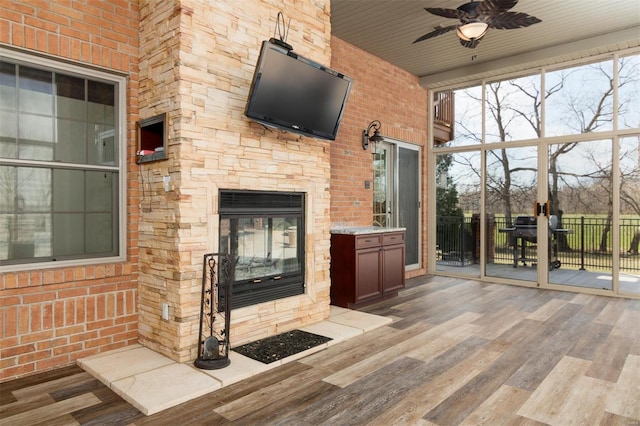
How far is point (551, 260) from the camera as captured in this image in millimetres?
5828

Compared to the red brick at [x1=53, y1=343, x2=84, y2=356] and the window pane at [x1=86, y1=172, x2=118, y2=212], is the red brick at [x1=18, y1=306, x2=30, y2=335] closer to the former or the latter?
the red brick at [x1=53, y1=343, x2=84, y2=356]

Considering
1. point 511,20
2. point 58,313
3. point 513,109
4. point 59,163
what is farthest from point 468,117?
point 58,313

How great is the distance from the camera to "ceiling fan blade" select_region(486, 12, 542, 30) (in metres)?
3.59

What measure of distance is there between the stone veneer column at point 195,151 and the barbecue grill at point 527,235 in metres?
3.96

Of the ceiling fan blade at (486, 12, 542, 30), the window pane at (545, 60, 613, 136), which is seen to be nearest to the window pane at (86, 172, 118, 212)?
the ceiling fan blade at (486, 12, 542, 30)

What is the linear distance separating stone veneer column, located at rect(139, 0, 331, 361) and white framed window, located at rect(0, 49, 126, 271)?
256 millimetres

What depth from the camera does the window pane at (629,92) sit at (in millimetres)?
5160

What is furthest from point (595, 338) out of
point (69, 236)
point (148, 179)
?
point (69, 236)

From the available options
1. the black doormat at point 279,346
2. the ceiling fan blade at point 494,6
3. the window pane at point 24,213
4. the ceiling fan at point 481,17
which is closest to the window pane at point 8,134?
the window pane at point 24,213

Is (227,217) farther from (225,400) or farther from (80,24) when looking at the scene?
(80,24)

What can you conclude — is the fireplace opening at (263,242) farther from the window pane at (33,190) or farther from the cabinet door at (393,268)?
the cabinet door at (393,268)

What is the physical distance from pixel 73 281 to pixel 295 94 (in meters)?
2.19

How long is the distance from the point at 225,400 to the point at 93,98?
2412 mm

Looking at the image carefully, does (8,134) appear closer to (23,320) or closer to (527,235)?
(23,320)
